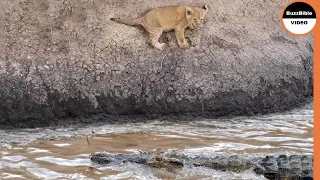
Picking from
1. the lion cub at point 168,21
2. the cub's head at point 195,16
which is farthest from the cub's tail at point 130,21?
the cub's head at point 195,16

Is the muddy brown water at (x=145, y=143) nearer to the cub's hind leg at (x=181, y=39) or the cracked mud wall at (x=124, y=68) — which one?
the cracked mud wall at (x=124, y=68)

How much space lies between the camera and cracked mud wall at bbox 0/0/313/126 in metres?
7.11

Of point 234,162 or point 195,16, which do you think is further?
point 195,16

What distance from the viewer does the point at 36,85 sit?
23.2 ft

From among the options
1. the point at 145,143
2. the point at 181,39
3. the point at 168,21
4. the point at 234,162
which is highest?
the point at 168,21

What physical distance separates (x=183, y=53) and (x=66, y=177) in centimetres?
307

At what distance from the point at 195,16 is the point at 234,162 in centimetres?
321

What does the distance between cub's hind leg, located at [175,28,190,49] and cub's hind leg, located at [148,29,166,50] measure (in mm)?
227

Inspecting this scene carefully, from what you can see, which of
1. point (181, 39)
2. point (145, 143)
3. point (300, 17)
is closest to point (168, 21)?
point (181, 39)

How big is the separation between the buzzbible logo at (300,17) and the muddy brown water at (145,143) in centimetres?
137

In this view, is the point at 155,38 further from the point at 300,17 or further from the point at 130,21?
the point at 300,17

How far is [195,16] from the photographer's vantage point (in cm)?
789

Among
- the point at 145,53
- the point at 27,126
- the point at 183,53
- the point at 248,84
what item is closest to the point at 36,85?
the point at 27,126

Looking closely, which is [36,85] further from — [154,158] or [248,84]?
[248,84]
